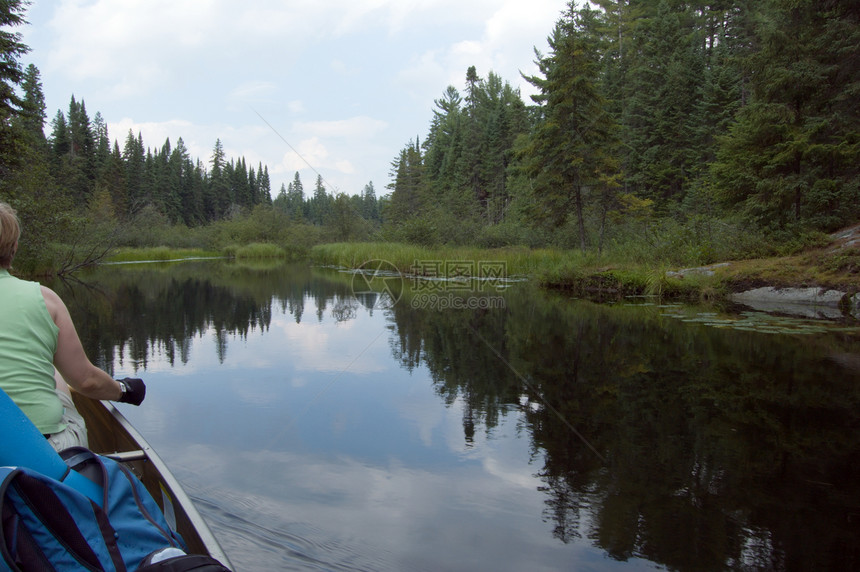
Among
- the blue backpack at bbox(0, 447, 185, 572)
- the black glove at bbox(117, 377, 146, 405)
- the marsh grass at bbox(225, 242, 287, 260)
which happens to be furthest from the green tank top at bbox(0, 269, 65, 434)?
the marsh grass at bbox(225, 242, 287, 260)

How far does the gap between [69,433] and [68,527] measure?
1.02 m

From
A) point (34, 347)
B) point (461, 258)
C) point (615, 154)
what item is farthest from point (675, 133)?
point (34, 347)

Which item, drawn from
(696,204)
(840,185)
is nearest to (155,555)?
(840,185)

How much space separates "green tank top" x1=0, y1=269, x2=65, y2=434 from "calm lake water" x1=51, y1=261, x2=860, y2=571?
1466 millimetres

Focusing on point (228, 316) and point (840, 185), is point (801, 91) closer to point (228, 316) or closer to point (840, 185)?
point (840, 185)

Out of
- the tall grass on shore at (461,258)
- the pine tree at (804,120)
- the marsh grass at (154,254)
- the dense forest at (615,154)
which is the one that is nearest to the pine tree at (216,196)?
the dense forest at (615,154)

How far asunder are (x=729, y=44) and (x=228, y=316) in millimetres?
38336

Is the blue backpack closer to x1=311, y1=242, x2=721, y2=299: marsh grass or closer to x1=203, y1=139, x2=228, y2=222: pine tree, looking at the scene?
x1=311, y1=242, x2=721, y2=299: marsh grass

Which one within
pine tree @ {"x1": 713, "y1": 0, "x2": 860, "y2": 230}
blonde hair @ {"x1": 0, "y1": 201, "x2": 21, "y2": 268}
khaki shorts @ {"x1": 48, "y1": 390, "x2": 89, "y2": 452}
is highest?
pine tree @ {"x1": 713, "y1": 0, "x2": 860, "y2": 230}

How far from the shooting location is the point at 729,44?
3519 cm

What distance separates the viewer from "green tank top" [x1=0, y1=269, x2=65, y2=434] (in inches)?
74.1

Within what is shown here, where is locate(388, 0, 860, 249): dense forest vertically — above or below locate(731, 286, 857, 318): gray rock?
above

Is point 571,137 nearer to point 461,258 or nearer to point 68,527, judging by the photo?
point 461,258

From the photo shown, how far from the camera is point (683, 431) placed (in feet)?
15.2
